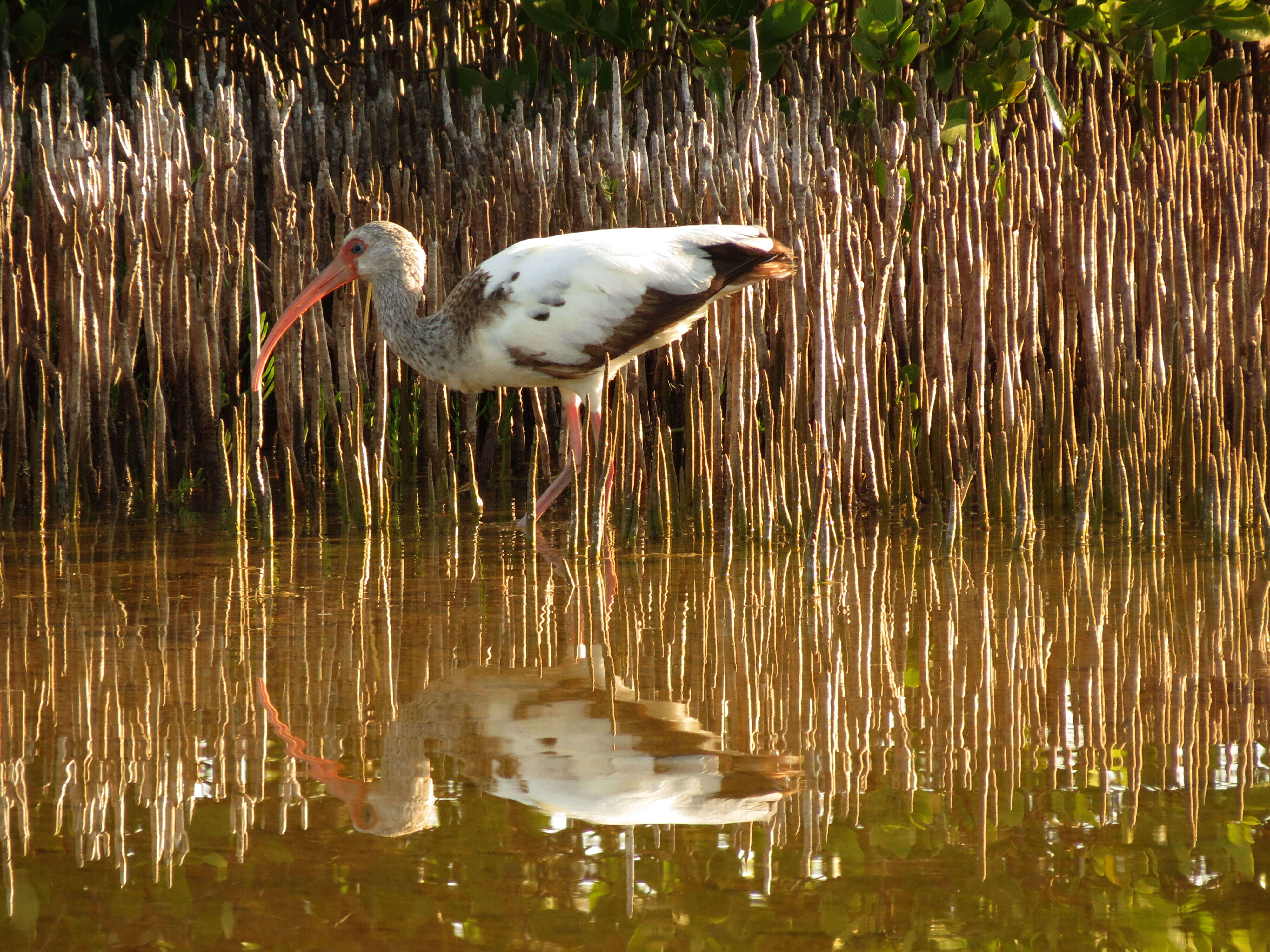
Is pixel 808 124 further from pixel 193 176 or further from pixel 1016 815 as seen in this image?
pixel 1016 815

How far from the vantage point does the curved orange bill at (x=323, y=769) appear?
230 cm

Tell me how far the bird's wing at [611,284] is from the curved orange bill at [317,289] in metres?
0.67

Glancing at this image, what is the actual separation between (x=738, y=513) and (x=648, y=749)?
2.15 metres

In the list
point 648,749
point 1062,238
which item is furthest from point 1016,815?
point 1062,238

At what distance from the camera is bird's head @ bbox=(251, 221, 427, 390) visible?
16.7ft

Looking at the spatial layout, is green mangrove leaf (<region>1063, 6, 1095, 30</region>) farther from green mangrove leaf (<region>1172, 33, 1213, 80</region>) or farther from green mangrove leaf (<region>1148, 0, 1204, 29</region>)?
green mangrove leaf (<region>1172, 33, 1213, 80</region>)

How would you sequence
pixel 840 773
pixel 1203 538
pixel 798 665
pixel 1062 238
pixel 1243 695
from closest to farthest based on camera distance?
pixel 840 773 → pixel 1243 695 → pixel 798 665 → pixel 1203 538 → pixel 1062 238

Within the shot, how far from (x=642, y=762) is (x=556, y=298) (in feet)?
8.00

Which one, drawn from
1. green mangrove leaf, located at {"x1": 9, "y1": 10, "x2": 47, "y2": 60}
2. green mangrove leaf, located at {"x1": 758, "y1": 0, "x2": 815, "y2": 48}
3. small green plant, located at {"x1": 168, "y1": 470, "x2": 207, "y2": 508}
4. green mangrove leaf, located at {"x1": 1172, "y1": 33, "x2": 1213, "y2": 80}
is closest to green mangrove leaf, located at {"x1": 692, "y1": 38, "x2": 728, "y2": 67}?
green mangrove leaf, located at {"x1": 758, "y1": 0, "x2": 815, "y2": 48}

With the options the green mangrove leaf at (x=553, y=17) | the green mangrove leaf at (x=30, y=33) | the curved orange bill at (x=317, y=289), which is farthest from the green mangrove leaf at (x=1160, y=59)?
the green mangrove leaf at (x=30, y=33)

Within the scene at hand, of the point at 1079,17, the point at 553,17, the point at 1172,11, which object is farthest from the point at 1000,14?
the point at 553,17

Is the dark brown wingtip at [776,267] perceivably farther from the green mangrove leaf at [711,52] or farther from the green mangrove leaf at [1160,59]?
the green mangrove leaf at [1160,59]

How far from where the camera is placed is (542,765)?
2.46 m

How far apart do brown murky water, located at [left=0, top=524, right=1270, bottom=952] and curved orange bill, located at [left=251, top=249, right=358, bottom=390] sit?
1.32 m
